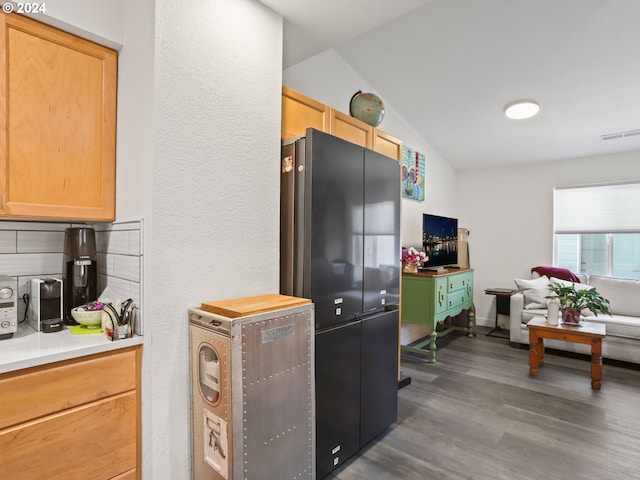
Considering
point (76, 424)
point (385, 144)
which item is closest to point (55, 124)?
point (76, 424)

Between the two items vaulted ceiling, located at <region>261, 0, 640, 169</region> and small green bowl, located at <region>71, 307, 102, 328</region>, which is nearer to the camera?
small green bowl, located at <region>71, 307, 102, 328</region>

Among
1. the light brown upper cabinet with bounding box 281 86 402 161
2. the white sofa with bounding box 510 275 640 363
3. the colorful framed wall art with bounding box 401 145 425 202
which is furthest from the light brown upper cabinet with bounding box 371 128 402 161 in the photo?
the white sofa with bounding box 510 275 640 363

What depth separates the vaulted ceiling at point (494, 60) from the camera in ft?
6.73

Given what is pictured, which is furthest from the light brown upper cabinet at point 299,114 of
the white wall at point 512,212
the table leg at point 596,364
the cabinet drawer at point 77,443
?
the white wall at point 512,212

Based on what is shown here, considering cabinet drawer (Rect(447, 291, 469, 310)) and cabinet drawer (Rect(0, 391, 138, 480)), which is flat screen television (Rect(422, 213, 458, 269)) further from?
cabinet drawer (Rect(0, 391, 138, 480))

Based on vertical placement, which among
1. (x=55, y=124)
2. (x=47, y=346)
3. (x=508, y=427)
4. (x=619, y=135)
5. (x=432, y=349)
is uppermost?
(x=619, y=135)

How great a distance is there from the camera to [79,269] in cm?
158

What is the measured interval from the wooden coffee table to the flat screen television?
1196 millimetres

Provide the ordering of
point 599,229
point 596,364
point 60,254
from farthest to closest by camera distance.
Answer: point 599,229 < point 596,364 < point 60,254

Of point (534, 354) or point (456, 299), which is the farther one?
point (456, 299)

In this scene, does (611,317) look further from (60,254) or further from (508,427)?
(60,254)

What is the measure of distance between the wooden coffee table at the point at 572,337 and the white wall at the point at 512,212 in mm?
1658

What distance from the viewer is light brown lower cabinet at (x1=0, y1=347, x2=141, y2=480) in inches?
42.7

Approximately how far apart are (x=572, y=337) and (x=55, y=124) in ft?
13.2
